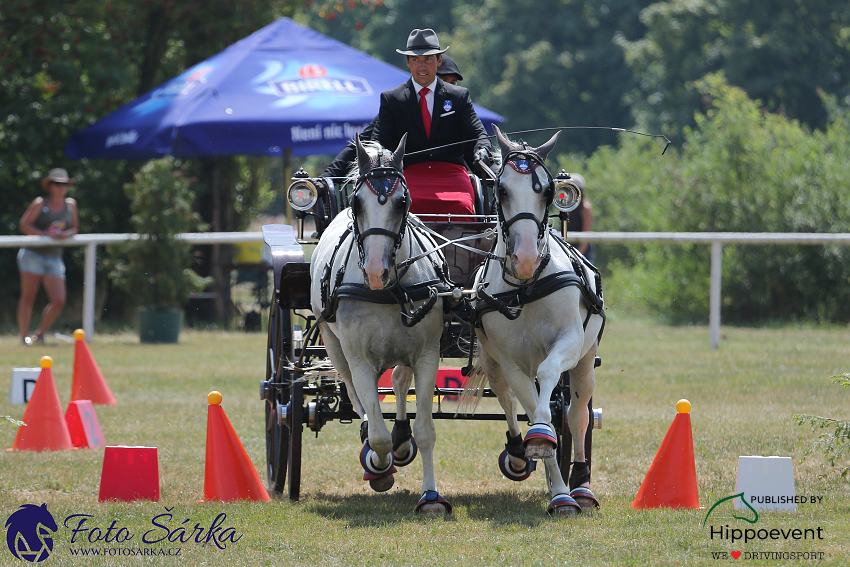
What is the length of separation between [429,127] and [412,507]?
2.21 meters

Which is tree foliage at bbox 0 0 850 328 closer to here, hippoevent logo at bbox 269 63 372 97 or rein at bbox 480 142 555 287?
hippoevent logo at bbox 269 63 372 97

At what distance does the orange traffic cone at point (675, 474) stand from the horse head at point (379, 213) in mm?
1624

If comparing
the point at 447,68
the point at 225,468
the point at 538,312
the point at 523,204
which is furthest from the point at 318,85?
the point at 523,204

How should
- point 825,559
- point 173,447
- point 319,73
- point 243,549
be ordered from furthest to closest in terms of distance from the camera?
point 319,73
point 173,447
point 243,549
point 825,559

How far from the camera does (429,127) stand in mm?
6488

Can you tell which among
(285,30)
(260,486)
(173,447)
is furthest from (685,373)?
(285,30)

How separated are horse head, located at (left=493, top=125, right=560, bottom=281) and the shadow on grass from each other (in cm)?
122

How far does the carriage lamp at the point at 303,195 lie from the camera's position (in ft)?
20.8

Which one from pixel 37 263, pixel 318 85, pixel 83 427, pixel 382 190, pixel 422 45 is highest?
pixel 318 85

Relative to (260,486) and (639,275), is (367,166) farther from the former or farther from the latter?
(639,275)

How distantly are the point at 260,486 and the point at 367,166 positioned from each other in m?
1.89

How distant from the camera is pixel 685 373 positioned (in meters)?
10.9

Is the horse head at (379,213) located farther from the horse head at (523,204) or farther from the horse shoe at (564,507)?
the horse shoe at (564,507)

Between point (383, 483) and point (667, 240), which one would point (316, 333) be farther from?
point (667, 240)
